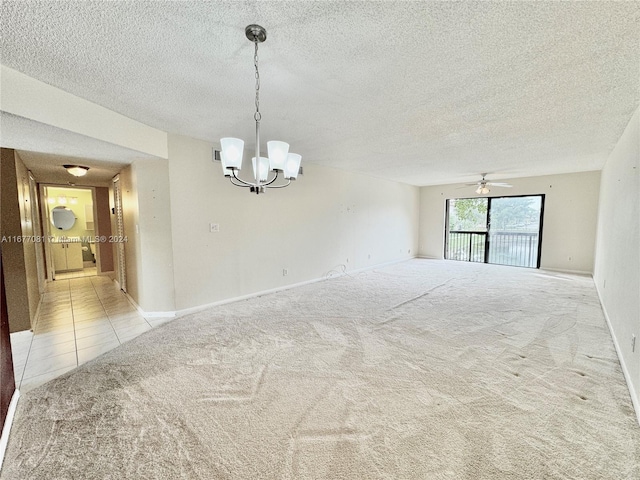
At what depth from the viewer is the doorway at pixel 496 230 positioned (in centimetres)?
714

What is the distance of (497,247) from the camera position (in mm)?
7707

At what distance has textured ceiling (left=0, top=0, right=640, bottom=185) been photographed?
1.50 metres

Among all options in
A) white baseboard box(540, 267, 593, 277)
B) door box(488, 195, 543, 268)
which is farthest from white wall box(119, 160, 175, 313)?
white baseboard box(540, 267, 593, 277)

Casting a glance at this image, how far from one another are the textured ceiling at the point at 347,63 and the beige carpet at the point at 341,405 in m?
2.37

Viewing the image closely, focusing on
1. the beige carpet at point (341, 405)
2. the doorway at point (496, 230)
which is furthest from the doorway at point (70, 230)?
the doorway at point (496, 230)

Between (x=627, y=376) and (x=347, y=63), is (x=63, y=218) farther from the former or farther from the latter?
(x=627, y=376)

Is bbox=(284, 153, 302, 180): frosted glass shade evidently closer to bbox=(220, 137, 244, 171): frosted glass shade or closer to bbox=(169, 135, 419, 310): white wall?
bbox=(220, 137, 244, 171): frosted glass shade

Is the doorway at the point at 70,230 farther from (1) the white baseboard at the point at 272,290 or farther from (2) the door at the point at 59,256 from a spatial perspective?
(1) the white baseboard at the point at 272,290

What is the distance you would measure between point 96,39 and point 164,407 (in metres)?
2.42

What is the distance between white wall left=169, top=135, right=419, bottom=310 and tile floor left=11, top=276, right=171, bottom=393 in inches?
30.3

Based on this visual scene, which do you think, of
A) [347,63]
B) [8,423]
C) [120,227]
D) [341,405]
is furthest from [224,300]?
[347,63]

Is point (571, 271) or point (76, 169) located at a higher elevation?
point (76, 169)

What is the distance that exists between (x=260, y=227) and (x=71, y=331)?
2695 mm

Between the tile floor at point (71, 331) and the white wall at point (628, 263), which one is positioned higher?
the white wall at point (628, 263)
